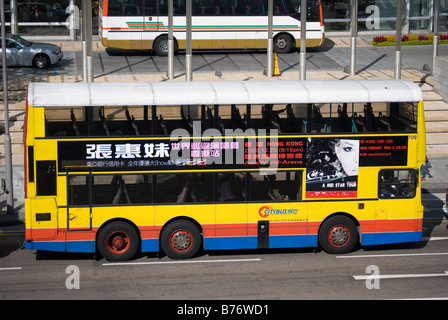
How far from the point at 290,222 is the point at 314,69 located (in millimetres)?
15969

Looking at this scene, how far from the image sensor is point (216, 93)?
1612 cm

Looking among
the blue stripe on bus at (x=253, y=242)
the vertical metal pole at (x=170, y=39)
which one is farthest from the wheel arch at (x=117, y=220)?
the vertical metal pole at (x=170, y=39)

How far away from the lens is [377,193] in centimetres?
1675

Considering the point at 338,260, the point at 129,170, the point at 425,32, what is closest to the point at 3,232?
the point at 129,170

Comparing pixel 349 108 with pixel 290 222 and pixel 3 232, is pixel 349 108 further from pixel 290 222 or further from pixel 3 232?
pixel 3 232

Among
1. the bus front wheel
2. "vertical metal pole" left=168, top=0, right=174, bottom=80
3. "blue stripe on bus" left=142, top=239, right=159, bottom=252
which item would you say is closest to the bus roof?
"blue stripe on bus" left=142, top=239, right=159, bottom=252

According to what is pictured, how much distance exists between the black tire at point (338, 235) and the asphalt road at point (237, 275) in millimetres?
243

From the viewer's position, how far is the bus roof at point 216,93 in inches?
616

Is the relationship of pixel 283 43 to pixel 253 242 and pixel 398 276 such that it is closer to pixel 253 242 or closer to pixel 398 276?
pixel 253 242

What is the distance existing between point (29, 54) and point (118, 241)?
16.7 metres

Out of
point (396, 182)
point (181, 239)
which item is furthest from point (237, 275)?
point (396, 182)

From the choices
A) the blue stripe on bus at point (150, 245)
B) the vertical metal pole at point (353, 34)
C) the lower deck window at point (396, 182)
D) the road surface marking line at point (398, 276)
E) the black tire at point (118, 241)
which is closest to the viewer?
the road surface marking line at point (398, 276)

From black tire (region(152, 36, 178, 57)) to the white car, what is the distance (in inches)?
167

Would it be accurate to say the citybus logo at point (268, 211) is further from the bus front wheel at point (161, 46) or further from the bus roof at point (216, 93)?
the bus front wheel at point (161, 46)
